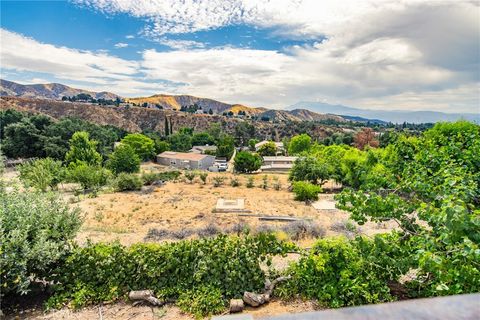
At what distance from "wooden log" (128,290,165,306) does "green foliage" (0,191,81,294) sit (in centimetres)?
208

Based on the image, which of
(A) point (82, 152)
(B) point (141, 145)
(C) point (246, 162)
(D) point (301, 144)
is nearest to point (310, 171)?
(C) point (246, 162)

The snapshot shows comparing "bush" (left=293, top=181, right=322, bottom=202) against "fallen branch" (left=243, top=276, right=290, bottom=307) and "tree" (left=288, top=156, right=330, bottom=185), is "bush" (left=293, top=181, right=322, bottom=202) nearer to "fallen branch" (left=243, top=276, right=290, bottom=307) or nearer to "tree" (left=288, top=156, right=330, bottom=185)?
"tree" (left=288, top=156, right=330, bottom=185)

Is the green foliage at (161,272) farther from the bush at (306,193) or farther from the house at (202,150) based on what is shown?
the house at (202,150)

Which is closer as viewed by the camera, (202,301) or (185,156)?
(202,301)

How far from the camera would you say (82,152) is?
117 ft

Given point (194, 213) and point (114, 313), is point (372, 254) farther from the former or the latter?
point (194, 213)

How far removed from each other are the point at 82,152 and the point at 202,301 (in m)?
34.6

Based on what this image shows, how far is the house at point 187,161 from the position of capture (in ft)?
160

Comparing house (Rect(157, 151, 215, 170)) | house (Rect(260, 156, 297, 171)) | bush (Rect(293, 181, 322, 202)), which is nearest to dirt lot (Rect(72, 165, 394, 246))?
bush (Rect(293, 181, 322, 202))

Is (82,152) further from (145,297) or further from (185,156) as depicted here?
(145,297)

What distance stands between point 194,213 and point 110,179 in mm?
13783

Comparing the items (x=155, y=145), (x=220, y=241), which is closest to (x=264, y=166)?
(x=155, y=145)

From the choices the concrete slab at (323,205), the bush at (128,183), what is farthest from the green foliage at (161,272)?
the bush at (128,183)

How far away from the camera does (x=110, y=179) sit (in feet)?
97.1
